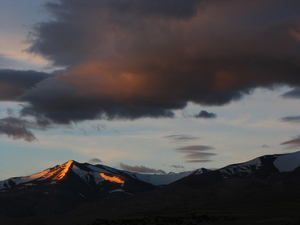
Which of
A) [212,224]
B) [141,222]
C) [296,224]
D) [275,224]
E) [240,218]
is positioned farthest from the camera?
[141,222]

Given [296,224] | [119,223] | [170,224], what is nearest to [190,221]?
[170,224]

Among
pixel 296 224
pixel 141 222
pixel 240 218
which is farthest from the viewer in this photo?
pixel 141 222

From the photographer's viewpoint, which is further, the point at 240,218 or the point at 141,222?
the point at 141,222

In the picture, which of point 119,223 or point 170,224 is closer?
point 170,224

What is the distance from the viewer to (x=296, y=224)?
287ft

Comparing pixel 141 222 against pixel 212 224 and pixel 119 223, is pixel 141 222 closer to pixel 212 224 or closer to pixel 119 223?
pixel 119 223

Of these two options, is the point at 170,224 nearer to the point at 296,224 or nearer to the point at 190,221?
the point at 190,221

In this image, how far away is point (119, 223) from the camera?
407ft

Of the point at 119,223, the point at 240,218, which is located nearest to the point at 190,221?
the point at 240,218

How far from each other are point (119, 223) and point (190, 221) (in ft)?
78.7

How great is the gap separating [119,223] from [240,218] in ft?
122

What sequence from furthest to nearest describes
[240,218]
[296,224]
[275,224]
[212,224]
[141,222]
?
1. [141,222]
2. [240,218]
3. [212,224]
4. [275,224]
5. [296,224]

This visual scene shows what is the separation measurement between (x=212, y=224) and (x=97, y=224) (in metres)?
39.1

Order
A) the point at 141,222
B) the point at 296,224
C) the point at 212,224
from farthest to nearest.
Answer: the point at 141,222
the point at 212,224
the point at 296,224
